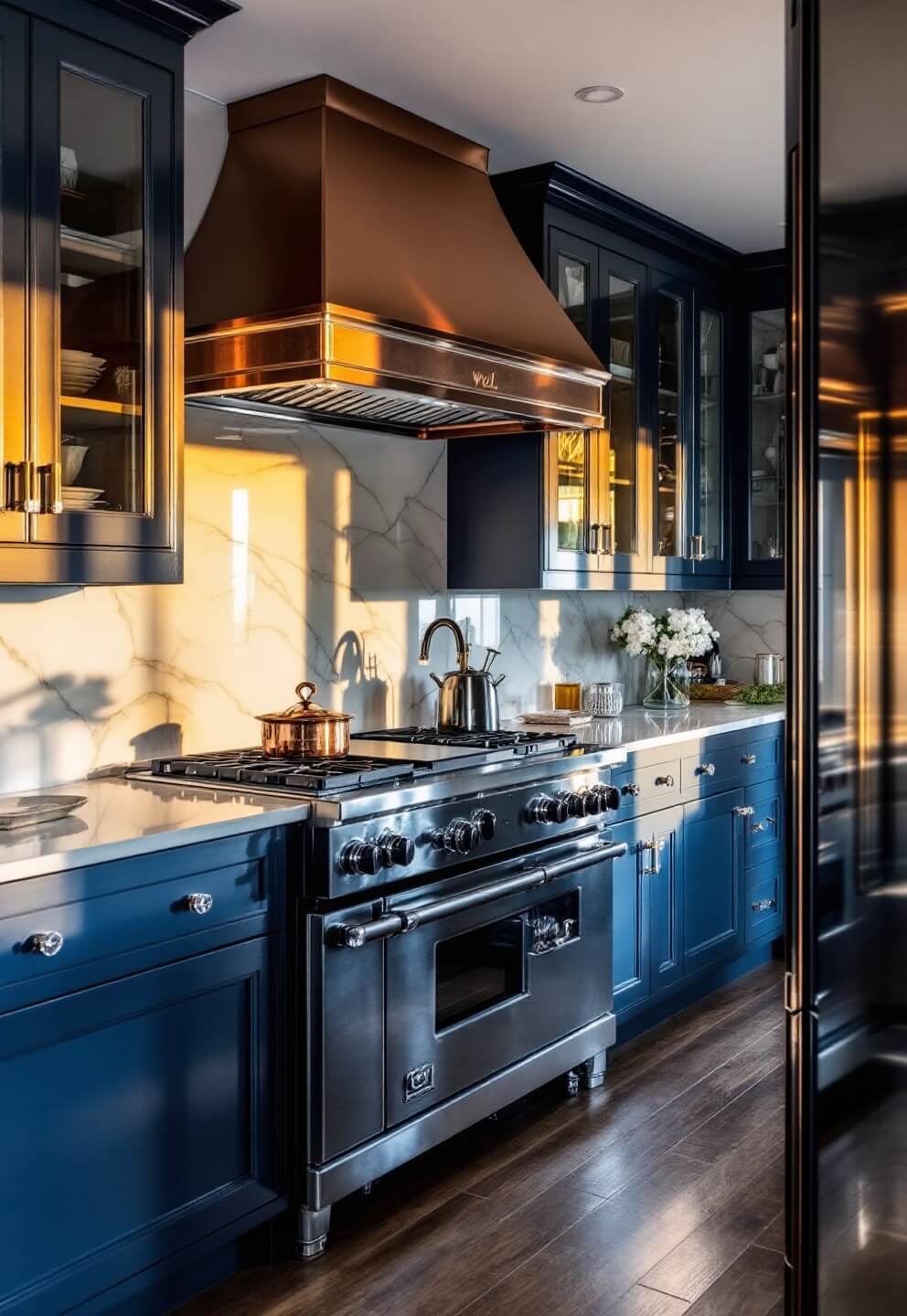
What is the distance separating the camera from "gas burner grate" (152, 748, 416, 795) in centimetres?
268

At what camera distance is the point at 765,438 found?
4.97 m

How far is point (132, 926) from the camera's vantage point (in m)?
2.17

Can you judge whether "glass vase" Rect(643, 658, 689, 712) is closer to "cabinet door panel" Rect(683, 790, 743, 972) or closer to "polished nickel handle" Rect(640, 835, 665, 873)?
"cabinet door panel" Rect(683, 790, 743, 972)

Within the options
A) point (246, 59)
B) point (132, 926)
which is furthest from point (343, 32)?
point (132, 926)

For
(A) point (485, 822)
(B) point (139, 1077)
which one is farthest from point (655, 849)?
(B) point (139, 1077)

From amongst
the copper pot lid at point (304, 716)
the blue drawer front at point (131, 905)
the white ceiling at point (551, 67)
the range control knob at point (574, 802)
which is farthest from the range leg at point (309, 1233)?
the white ceiling at point (551, 67)

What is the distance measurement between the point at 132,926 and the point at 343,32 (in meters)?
2.01

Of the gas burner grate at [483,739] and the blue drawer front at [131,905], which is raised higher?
the gas burner grate at [483,739]

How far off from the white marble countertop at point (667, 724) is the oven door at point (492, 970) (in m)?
0.39

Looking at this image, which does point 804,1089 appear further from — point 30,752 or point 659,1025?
point 659,1025

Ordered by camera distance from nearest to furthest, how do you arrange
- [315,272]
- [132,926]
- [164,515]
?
1. [132,926]
2. [164,515]
3. [315,272]

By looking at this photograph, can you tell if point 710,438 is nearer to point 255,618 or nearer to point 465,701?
point 465,701

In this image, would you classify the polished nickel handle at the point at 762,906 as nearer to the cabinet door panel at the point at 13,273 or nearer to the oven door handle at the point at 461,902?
the oven door handle at the point at 461,902

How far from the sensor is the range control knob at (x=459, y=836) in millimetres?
2850
